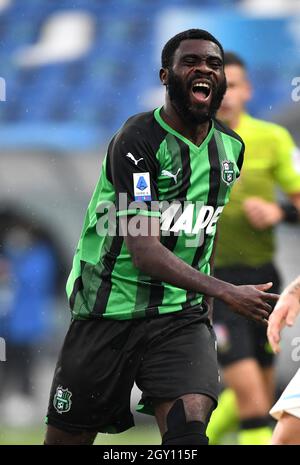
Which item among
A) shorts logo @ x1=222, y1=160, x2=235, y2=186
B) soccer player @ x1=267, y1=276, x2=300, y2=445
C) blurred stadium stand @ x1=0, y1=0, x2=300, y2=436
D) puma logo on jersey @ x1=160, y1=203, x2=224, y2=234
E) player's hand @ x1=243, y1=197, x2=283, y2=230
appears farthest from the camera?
blurred stadium stand @ x1=0, y1=0, x2=300, y2=436

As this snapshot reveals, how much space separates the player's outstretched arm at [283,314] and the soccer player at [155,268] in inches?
14.0

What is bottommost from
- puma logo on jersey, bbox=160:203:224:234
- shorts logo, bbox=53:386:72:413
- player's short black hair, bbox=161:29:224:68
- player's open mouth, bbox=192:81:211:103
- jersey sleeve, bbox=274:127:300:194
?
shorts logo, bbox=53:386:72:413

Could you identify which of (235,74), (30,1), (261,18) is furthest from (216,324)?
(30,1)

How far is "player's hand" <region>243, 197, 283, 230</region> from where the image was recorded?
711 cm

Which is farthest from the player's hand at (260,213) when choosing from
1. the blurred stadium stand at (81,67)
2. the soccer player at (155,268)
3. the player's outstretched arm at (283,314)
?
the player's outstretched arm at (283,314)

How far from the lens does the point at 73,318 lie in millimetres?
5016

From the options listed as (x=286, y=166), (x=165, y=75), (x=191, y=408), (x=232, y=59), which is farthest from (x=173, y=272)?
(x=232, y=59)

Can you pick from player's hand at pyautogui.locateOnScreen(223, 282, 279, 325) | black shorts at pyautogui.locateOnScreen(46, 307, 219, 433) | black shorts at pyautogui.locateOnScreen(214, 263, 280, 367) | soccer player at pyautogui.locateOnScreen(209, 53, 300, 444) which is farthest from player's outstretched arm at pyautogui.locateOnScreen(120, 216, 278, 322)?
soccer player at pyautogui.locateOnScreen(209, 53, 300, 444)

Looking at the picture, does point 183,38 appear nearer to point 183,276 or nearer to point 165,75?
point 165,75

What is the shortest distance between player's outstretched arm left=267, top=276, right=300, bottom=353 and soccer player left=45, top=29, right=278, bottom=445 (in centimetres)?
36

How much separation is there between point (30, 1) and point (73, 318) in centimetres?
361

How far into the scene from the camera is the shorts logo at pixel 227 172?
16.1 feet

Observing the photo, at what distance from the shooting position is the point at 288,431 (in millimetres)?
4820

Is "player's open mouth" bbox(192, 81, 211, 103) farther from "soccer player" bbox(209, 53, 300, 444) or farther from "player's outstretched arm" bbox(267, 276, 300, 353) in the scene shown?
"soccer player" bbox(209, 53, 300, 444)
